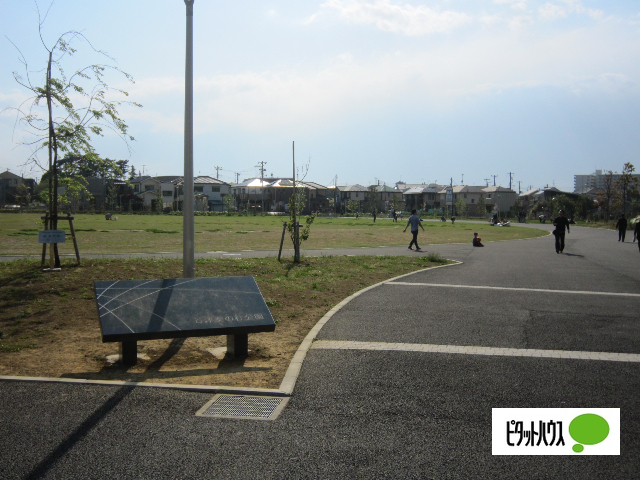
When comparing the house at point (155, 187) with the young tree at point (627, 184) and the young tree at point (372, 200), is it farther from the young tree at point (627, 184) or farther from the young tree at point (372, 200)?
the young tree at point (627, 184)

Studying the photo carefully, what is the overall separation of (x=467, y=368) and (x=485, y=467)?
89.7 inches

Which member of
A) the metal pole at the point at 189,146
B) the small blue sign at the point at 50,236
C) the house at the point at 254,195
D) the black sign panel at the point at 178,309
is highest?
the house at the point at 254,195

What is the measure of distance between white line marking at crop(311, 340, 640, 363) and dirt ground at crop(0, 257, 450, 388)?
0.68m

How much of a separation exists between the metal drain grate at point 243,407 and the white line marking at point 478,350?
6.19 ft

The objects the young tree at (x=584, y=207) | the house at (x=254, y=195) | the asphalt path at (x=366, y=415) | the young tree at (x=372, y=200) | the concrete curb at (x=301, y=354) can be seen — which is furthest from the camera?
the young tree at (x=372, y=200)

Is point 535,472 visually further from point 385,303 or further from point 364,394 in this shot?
point 385,303

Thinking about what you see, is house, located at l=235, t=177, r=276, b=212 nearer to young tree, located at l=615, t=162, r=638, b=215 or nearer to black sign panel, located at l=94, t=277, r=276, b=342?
young tree, located at l=615, t=162, r=638, b=215

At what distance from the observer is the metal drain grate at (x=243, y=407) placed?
463 centimetres

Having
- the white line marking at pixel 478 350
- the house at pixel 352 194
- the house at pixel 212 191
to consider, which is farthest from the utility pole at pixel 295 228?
the house at pixel 352 194

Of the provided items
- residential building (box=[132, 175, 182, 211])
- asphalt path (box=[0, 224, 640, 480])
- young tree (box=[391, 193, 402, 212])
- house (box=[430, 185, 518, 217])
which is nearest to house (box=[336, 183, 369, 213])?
young tree (box=[391, 193, 402, 212])

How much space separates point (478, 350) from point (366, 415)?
2602 mm

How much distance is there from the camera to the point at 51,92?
38.0 ft

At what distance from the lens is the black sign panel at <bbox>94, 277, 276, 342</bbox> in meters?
6.05

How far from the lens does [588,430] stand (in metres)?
4.39
